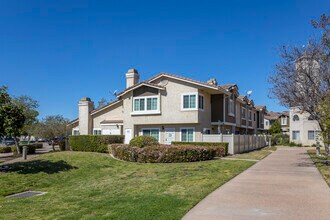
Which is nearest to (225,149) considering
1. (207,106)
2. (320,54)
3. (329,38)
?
(207,106)

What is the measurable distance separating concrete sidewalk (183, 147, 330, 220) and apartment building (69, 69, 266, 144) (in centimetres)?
1491

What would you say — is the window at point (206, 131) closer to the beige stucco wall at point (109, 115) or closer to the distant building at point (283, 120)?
the beige stucco wall at point (109, 115)

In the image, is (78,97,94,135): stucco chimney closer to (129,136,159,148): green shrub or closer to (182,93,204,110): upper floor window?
(182,93,204,110): upper floor window

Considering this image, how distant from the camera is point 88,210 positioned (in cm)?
843

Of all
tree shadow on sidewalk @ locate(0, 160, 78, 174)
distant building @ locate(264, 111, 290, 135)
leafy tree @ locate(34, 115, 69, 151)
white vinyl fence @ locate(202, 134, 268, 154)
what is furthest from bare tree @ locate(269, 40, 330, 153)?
distant building @ locate(264, 111, 290, 135)

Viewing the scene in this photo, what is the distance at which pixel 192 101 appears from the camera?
1078 inches

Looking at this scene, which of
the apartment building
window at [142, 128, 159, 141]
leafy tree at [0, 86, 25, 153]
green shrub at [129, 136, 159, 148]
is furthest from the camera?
window at [142, 128, 159, 141]

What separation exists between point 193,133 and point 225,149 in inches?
176

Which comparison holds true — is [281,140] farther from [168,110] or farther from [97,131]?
[97,131]

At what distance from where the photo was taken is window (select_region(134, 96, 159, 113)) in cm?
2922

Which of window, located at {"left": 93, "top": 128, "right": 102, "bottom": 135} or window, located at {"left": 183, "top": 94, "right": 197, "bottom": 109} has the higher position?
window, located at {"left": 183, "top": 94, "right": 197, "bottom": 109}

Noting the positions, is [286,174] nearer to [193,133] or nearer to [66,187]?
[66,187]

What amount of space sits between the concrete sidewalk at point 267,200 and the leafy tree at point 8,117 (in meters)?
11.1

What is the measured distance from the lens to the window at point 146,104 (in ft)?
95.9
